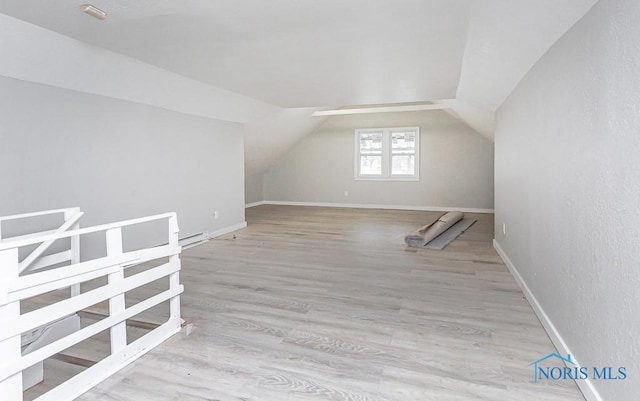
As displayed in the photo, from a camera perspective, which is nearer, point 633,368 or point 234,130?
point 633,368

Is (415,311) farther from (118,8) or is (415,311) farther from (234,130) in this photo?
(234,130)

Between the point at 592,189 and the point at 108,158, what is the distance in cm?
420

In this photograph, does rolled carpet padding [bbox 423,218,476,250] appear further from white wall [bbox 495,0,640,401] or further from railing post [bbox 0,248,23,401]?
railing post [bbox 0,248,23,401]

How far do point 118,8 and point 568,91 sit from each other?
276 centimetres

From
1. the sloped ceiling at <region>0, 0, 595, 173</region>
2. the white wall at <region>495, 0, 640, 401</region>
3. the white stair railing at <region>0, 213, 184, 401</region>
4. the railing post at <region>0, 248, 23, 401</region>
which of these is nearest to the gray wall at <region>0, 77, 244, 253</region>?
the sloped ceiling at <region>0, 0, 595, 173</region>

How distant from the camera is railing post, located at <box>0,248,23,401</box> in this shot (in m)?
1.46

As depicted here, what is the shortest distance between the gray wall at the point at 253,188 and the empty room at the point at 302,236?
360 cm

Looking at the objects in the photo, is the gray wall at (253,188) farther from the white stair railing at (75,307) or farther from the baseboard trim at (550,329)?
the white stair railing at (75,307)

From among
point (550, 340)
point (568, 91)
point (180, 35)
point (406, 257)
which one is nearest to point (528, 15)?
point (568, 91)

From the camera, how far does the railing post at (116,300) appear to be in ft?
6.65

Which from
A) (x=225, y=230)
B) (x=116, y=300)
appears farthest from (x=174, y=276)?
(x=225, y=230)

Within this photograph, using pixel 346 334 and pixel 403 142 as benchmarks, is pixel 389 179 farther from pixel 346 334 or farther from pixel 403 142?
pixel 346 334

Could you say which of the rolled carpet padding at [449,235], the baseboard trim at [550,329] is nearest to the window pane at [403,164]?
the rolled carpet padding at [449,235]

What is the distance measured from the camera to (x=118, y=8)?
2.33 meters
